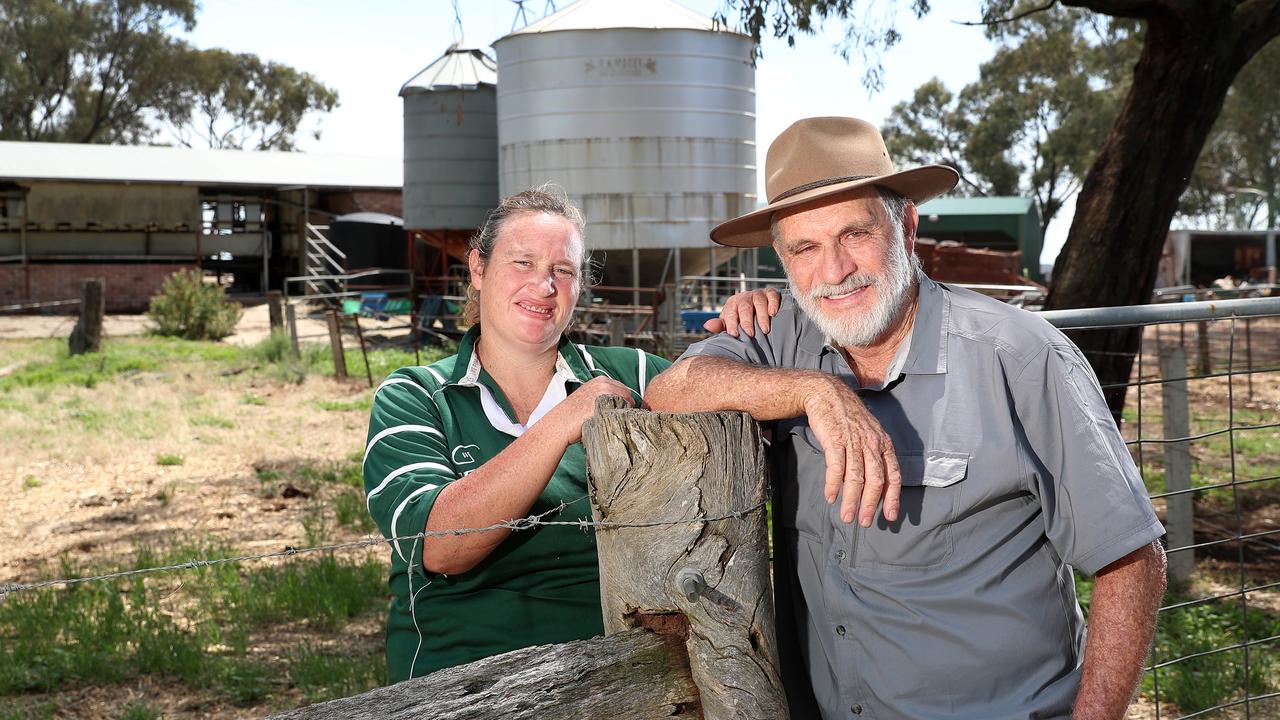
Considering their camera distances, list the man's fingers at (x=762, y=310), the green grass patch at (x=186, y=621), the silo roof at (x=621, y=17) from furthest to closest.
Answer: the silo roof at (x=621, y=17)
the green grass patch at (x=186, y=621)
the man's fingers at (x=762, y=310)

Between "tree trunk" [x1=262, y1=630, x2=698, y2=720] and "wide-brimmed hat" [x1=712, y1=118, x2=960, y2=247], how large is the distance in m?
1.09

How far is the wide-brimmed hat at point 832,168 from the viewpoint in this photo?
2.58m

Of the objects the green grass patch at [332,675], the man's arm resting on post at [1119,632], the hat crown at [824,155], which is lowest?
the green grass patch at [332,675]

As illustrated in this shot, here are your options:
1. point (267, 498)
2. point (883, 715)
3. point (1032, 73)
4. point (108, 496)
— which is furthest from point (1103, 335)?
point (1032, 73)

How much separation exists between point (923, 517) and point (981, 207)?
3482 cm

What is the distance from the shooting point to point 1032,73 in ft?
138

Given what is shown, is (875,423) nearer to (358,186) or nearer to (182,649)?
(182,649)

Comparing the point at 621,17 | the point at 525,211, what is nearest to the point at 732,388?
the point at 525,211

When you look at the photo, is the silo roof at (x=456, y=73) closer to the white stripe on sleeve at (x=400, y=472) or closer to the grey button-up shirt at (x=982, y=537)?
the white stripe on sleeve at (x=400, y=472)

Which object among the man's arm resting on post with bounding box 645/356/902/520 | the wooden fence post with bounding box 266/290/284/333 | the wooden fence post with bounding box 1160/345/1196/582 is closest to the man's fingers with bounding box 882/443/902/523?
the man's arm resting on post with bounding box 645/356/902/520

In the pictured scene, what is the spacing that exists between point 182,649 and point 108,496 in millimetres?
4167

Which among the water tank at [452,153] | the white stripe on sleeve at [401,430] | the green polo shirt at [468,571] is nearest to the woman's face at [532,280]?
the green polo shirt at [468,571]

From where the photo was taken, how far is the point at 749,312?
113 inches

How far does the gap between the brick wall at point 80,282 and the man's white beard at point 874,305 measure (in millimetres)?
28277
